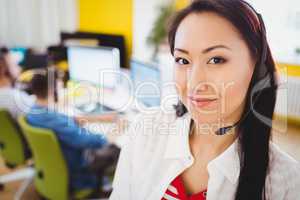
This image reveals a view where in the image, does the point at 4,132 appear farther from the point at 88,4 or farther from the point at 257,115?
the point at 88,4

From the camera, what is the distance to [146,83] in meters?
1.72

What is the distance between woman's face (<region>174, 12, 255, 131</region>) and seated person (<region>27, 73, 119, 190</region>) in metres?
1.02

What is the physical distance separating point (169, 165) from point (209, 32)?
0.42m

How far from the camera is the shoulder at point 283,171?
68 centimetres

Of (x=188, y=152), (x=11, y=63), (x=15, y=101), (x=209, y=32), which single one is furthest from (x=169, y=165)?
(x=11, y=63)

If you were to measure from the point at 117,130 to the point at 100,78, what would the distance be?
56 cm

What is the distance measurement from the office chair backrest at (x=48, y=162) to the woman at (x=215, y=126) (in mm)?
582

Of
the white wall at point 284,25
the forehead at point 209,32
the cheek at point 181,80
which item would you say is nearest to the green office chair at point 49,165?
the cheek at point 181,80

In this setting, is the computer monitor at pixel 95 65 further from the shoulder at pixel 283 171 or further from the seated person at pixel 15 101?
the shoulder at pixel 283 171

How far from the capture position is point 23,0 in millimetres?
3219

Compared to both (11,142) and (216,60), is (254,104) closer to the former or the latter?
(216,60)

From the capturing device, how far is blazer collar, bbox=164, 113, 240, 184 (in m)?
0.72

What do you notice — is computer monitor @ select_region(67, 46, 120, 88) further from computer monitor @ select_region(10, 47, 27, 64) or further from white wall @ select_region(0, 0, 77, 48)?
white wall @ select_region(0, 0, 77, 48)

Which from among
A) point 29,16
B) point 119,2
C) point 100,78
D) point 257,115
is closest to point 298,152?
point 257,115
